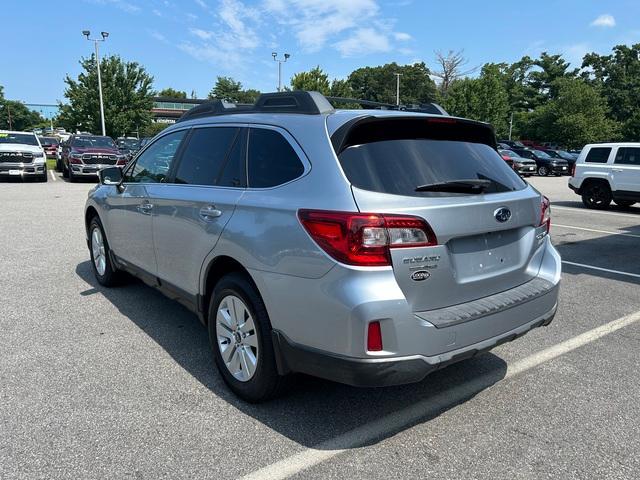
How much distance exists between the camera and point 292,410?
3131 mm

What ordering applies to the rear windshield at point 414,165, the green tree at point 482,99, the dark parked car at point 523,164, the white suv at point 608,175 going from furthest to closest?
the green tree at point 482,99
the dark parked car at point 523,164
the white suv at point 608,175
the rear windshield at point 414,165

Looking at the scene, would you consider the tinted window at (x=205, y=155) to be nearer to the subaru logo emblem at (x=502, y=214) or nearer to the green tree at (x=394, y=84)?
the subaru logo emblem at (x=502, y=214)

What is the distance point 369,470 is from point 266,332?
91cm

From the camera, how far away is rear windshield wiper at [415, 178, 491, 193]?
2.77m

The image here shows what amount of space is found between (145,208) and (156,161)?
455 mm

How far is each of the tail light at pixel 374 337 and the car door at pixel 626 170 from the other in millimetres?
14119

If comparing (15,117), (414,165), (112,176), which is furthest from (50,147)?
(15,117)

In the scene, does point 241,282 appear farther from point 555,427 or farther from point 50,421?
point 555,427

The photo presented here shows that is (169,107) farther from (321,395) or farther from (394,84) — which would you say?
(321,395)

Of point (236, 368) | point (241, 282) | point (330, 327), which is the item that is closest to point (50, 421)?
point (236, 368)

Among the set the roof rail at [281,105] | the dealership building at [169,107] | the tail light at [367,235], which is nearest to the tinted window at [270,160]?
the roof rail at [281,105]

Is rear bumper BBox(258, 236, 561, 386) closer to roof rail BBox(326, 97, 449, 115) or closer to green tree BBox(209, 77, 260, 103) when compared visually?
roof rail BBox(326, 97, 449, 115)

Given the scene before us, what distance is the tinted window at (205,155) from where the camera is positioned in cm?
360

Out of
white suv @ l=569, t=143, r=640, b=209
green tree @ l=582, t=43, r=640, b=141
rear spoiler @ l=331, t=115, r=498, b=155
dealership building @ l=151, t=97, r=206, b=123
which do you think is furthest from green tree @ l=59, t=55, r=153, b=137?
dealership building @ l=151, t=97, r=206, b=123
